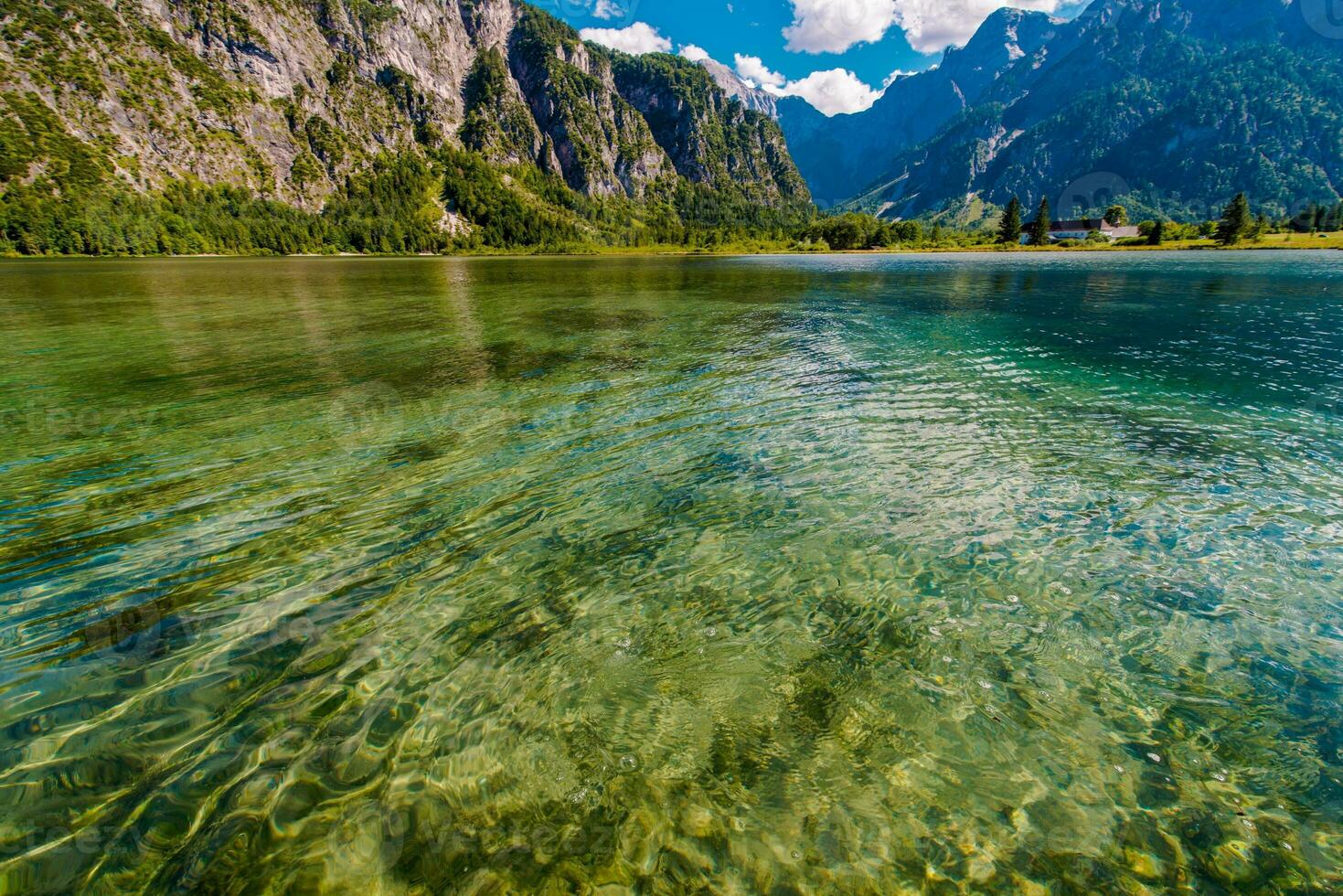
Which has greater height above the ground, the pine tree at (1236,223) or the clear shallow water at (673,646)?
the pine tree at (1236,223)

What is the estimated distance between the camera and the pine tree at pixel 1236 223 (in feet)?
509

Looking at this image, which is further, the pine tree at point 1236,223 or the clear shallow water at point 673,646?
the pine tree at point 1236,223

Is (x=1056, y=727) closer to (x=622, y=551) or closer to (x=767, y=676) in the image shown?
(x=767, y=676)

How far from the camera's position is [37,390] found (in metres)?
20.4

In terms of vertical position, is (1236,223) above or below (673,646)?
above

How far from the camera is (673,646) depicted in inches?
284

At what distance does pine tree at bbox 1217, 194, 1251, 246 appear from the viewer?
155125mm

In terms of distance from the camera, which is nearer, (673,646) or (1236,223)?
(673,646)

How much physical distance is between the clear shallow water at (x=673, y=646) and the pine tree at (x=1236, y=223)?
677 feet

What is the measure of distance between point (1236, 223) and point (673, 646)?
229010 mm

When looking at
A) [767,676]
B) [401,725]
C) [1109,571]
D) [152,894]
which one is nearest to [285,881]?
[152,894]

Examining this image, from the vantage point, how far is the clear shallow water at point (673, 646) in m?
4.76

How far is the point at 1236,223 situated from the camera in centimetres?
15575

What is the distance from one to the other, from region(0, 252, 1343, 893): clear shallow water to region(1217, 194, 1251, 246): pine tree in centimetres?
20626
